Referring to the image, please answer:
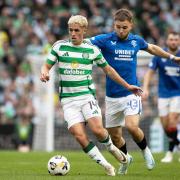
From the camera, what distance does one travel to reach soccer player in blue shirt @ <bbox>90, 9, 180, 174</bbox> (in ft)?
41.4

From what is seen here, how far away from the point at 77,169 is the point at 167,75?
11.4 feet

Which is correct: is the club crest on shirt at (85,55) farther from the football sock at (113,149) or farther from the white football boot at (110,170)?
the white football boot at (110,170)

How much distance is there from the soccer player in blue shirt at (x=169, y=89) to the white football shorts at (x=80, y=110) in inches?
170

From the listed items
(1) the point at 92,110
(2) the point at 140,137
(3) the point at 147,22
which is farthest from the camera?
(3) the point at 147,22

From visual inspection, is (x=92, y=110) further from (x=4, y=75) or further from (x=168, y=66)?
(x=4, y=75)

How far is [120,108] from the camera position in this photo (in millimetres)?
12891

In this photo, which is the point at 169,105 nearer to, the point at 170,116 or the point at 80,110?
the point at 170,116

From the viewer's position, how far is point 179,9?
96.2ft

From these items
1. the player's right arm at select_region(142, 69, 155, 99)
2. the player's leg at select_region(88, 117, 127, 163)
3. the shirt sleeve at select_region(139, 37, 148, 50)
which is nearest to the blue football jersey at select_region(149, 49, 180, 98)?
the player's right arm at select_region(142, 69, 155, 99)

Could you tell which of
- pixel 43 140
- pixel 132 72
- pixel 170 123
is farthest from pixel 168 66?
pixel 43 140

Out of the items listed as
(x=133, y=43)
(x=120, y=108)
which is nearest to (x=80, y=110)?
(x=120, y=108)

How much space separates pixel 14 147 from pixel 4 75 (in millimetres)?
2887

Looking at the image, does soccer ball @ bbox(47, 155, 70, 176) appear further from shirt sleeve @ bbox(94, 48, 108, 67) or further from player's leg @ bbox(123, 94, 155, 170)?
shirt sleeve @ bbox(94, 48, 108, 67)

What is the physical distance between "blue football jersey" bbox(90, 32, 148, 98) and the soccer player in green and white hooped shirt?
2.56 ft
